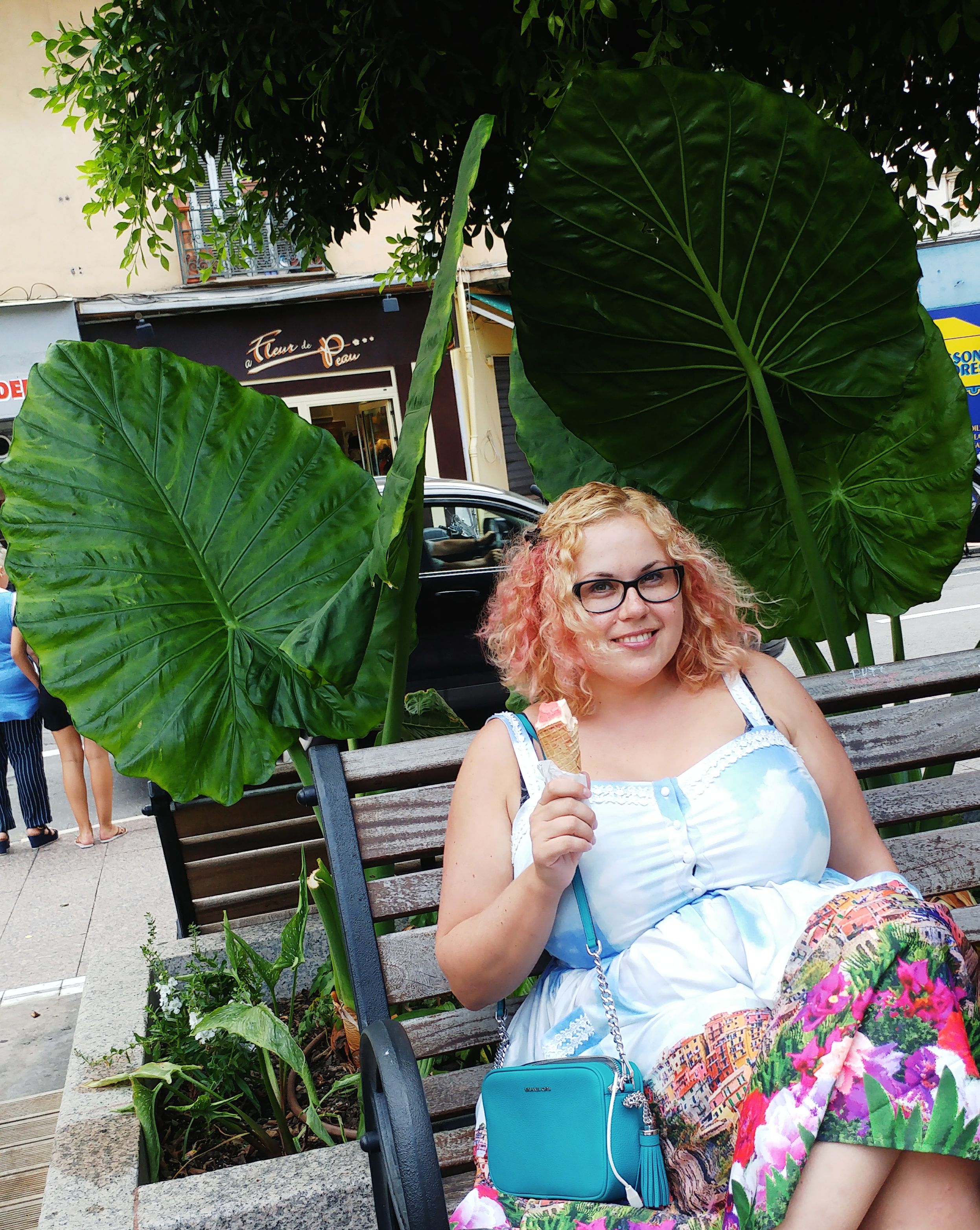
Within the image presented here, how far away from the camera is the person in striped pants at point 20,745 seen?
5.71 metres

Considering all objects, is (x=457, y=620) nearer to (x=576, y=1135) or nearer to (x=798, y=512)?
(x=798, y=512)

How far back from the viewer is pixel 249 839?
302cm

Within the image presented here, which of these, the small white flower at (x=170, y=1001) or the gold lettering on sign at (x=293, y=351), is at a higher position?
the gold lettering on sign at (x=293, y=351)

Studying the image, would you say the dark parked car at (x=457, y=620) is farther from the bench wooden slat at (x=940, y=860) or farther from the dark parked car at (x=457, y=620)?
the bench wooden slat at (x=940, y=860)

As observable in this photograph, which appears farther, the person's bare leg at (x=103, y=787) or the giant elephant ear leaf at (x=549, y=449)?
the person's bare leg at (x=103, y=787)

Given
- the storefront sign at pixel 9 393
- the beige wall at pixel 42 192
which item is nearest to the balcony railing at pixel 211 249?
the beige wall at pixel 42 192

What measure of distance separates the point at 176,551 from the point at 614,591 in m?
1.08

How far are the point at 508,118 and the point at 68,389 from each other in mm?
2029

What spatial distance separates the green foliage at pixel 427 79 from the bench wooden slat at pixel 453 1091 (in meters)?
2.06

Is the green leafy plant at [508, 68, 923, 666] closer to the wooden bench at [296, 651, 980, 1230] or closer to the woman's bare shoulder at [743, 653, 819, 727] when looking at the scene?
the wooden bench at [296, 651, 980, 1230]

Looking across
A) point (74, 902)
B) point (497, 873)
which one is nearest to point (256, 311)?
point (74, 902)

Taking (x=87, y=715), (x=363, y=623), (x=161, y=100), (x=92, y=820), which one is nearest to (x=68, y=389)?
(x=87, y=715)

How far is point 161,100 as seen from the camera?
12.7 ft

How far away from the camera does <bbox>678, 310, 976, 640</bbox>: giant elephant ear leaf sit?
238cm
